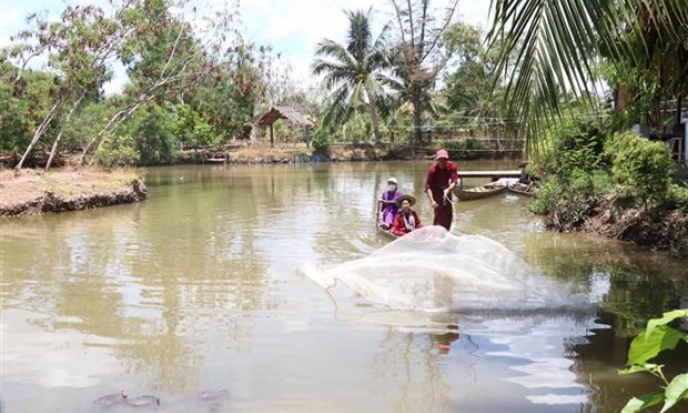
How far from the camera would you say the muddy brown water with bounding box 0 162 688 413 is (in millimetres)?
4898

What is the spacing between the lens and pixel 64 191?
17109 mm

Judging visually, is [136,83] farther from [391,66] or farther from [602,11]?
[602,11]

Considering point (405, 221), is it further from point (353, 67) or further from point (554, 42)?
point (353, 67)

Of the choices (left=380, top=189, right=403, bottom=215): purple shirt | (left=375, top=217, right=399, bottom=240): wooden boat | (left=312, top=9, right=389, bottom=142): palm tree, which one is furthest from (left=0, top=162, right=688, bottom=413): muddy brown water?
(left=312, top=9, right=389, bottom=142): palm tree

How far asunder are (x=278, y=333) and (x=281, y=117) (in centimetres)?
3815

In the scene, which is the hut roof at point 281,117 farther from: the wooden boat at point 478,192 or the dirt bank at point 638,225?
the dirt bank at point 638,225

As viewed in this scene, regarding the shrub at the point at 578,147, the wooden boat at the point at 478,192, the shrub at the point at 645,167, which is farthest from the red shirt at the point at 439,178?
the wooden boat at the point at 478,192

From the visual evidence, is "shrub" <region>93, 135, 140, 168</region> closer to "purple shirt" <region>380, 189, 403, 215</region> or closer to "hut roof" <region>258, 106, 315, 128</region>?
"purple shirt" <region>380, 189, 403, 215</region>

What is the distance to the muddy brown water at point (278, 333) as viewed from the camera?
16.1 ft

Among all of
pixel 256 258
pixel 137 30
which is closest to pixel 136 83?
pixel 137 30

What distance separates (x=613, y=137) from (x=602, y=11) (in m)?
10.1

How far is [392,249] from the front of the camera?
7.72 meters

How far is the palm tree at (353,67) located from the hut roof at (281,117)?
10.8 ft

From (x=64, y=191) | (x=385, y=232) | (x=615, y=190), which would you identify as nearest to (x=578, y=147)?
(x=615, y=190)
